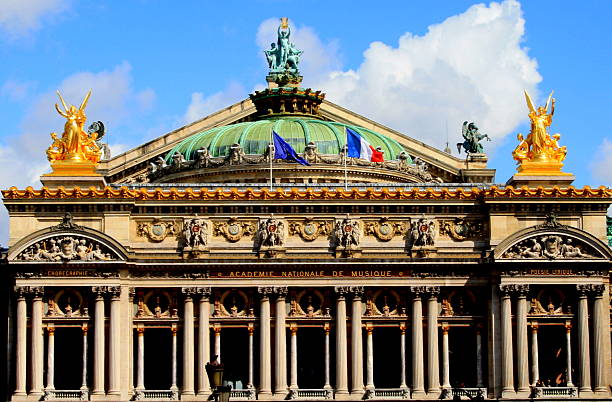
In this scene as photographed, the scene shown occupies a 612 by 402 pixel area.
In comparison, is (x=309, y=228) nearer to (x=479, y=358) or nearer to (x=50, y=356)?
(x=479, y=358)

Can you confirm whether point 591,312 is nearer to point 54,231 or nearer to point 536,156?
point 536,156

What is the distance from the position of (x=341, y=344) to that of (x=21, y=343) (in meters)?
20.0

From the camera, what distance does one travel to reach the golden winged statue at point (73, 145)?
107750 millimetres

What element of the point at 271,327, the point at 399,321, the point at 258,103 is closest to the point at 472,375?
the point at 399,321

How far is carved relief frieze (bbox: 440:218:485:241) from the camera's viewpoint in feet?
348

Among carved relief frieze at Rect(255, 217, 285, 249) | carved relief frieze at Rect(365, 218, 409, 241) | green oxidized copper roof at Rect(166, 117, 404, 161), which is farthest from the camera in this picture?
green oxidized copper roof at Rect(166, 117, 404, 161)

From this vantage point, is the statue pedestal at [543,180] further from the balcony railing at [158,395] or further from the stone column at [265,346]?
the balcony railing at [158,395]

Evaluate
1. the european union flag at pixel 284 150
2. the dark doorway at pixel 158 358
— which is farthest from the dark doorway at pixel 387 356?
the european union flag at pixel 284 150

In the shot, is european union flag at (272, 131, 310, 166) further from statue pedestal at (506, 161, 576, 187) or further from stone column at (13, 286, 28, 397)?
stone column at (13, 286, 28, 397)

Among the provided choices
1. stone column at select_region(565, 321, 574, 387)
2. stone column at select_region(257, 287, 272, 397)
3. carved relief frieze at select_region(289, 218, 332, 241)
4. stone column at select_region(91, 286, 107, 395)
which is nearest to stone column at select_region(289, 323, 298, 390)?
stone column at select_region(257, 287, 272, 397)

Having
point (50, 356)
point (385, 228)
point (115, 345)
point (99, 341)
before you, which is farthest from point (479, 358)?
point (50, 356)

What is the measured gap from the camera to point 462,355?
106250 mm

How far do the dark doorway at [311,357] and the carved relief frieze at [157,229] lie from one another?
10.4m

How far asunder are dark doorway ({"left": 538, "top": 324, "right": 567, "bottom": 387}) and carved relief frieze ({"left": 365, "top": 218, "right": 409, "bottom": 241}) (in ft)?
35.6
